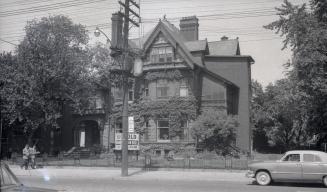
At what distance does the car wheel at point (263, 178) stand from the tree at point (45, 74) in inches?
895

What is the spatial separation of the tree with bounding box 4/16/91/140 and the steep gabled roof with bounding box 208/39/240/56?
47.0 feet

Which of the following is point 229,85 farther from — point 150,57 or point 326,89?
point 326,89

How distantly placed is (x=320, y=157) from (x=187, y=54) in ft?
70.1

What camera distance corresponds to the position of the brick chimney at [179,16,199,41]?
4584cm

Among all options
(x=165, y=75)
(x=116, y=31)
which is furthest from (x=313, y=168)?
(x=116, y=31)

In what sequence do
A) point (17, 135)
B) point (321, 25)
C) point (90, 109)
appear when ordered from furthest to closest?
point (17, 135)
point (90, 109)
point (321, 25)

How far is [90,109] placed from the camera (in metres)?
46.0

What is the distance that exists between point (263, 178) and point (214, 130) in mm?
16538

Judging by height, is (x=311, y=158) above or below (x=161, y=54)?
below

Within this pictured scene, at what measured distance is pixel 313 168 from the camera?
18.3 metres

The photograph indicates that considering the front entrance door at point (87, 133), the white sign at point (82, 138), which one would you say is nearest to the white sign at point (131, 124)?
the front entrance door at point (87, 133)

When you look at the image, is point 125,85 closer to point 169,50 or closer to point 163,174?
point 163,174

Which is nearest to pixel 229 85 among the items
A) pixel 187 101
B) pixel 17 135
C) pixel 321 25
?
pixel 187 101

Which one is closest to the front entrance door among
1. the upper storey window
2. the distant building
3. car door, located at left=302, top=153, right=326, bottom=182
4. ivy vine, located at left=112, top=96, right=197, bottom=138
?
the distant building
